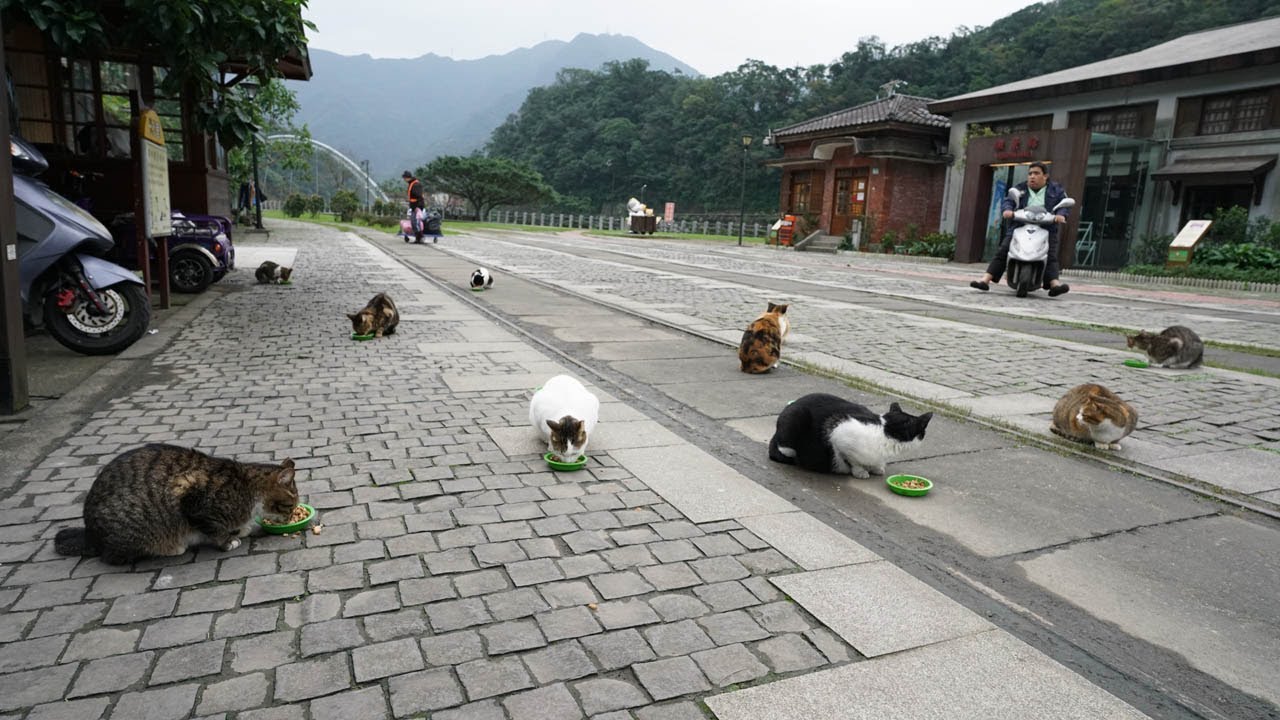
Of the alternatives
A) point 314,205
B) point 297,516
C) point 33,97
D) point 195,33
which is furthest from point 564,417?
point 314,205

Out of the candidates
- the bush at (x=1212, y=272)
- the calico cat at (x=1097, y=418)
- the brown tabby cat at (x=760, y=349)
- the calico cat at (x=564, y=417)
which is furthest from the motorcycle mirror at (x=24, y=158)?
the bush at (x=1212, y=272)

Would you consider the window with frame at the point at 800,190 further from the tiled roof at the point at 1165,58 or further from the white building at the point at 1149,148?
the white building at the point at 1149,148

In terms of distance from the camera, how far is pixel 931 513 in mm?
3725

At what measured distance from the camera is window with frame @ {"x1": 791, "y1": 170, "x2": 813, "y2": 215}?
38969mm

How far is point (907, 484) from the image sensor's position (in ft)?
13.2

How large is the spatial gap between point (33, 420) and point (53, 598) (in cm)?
258

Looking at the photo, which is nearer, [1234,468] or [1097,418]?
[1234,468]

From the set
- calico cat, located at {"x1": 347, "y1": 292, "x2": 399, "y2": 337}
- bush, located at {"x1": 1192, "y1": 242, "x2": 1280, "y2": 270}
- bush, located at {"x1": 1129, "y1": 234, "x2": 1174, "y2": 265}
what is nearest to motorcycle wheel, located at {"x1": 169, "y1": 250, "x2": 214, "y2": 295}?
calico cat, located at {"x1": 347, "y1": 292, "x2": 399, "y2": 337}

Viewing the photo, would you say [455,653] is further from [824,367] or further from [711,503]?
[824,367]

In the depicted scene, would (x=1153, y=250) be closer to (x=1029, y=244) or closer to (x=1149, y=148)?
(x=1149, y=148)

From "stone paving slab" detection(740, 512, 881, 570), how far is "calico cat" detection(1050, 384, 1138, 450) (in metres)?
2.27

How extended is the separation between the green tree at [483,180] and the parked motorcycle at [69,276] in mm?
60020

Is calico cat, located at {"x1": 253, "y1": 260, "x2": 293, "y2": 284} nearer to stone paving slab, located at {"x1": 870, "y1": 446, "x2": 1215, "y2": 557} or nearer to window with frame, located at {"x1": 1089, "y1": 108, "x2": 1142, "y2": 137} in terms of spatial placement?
stone paving slab, located at {"x1": 870, "y1": 446, "x2": 1215, "y2": 557}

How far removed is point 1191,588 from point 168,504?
4.13 metres
